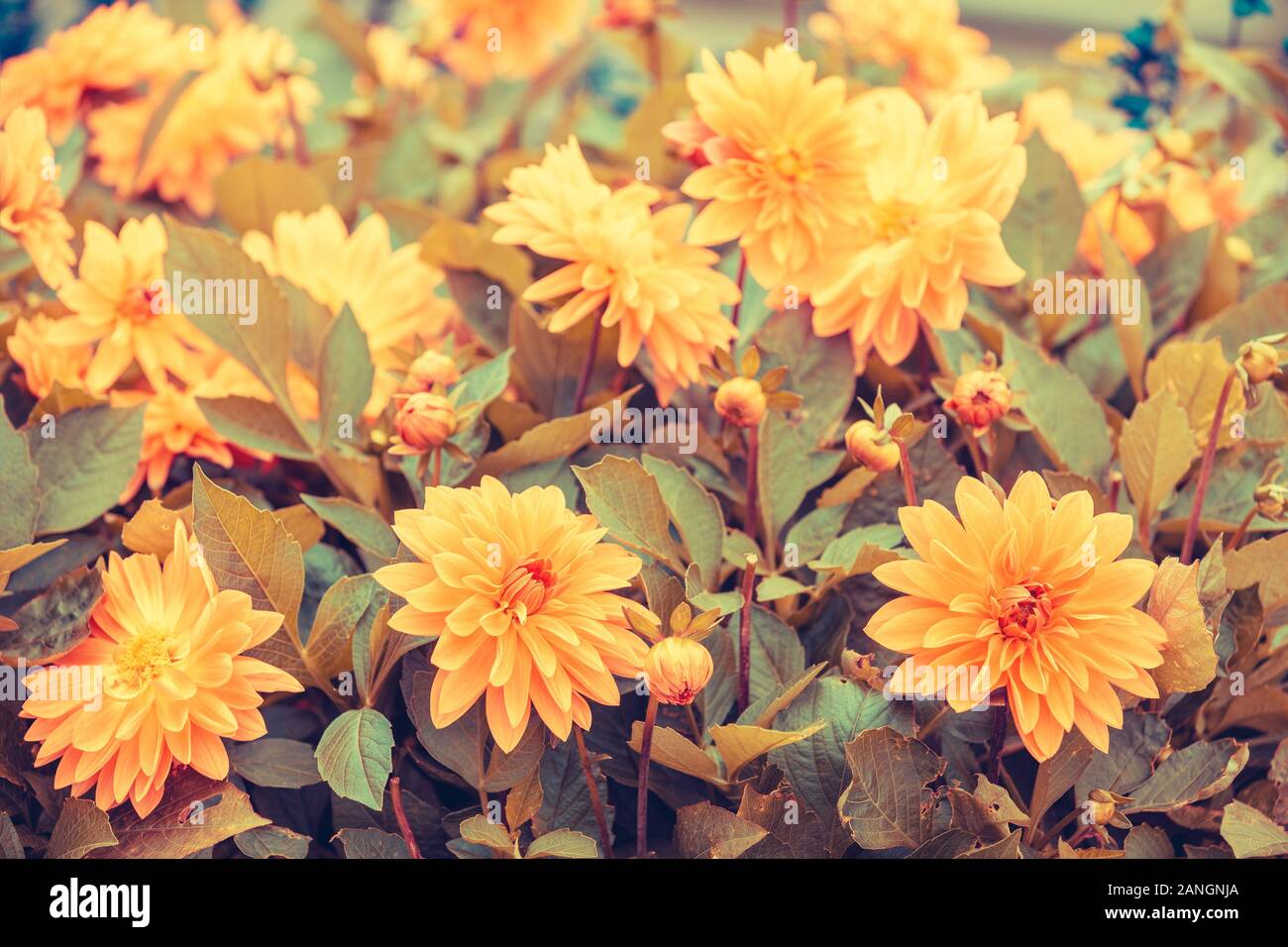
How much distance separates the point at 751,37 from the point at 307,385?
458 mm

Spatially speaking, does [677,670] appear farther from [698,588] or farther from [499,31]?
[499,31]

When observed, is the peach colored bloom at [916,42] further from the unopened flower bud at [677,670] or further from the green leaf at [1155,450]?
the unopened flower bud at [677,670]

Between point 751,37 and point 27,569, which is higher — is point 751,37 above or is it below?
above

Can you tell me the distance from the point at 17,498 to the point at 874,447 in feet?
1.44

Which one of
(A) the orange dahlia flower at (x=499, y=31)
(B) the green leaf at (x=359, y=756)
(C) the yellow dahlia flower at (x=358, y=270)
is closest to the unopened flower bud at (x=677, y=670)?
(B) the green leaf at (x=359, y=756)

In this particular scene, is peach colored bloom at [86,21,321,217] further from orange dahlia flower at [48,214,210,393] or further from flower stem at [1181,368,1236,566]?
flower stem at [1181,368,1236,566]

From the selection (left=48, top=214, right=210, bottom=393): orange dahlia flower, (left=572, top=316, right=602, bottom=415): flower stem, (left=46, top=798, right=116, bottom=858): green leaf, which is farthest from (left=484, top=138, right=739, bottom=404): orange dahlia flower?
(left=46, top=798, right=116, bottom=858): green leaf

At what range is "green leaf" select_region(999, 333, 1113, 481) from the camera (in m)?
0.64

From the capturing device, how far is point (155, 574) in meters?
0.55

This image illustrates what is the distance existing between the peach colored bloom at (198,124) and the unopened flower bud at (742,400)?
50cm

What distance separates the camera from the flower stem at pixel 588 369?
0.65m

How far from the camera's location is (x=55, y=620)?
55 centimetres

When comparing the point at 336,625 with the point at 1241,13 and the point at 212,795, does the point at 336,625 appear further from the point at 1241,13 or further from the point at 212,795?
the point at 1241,13
